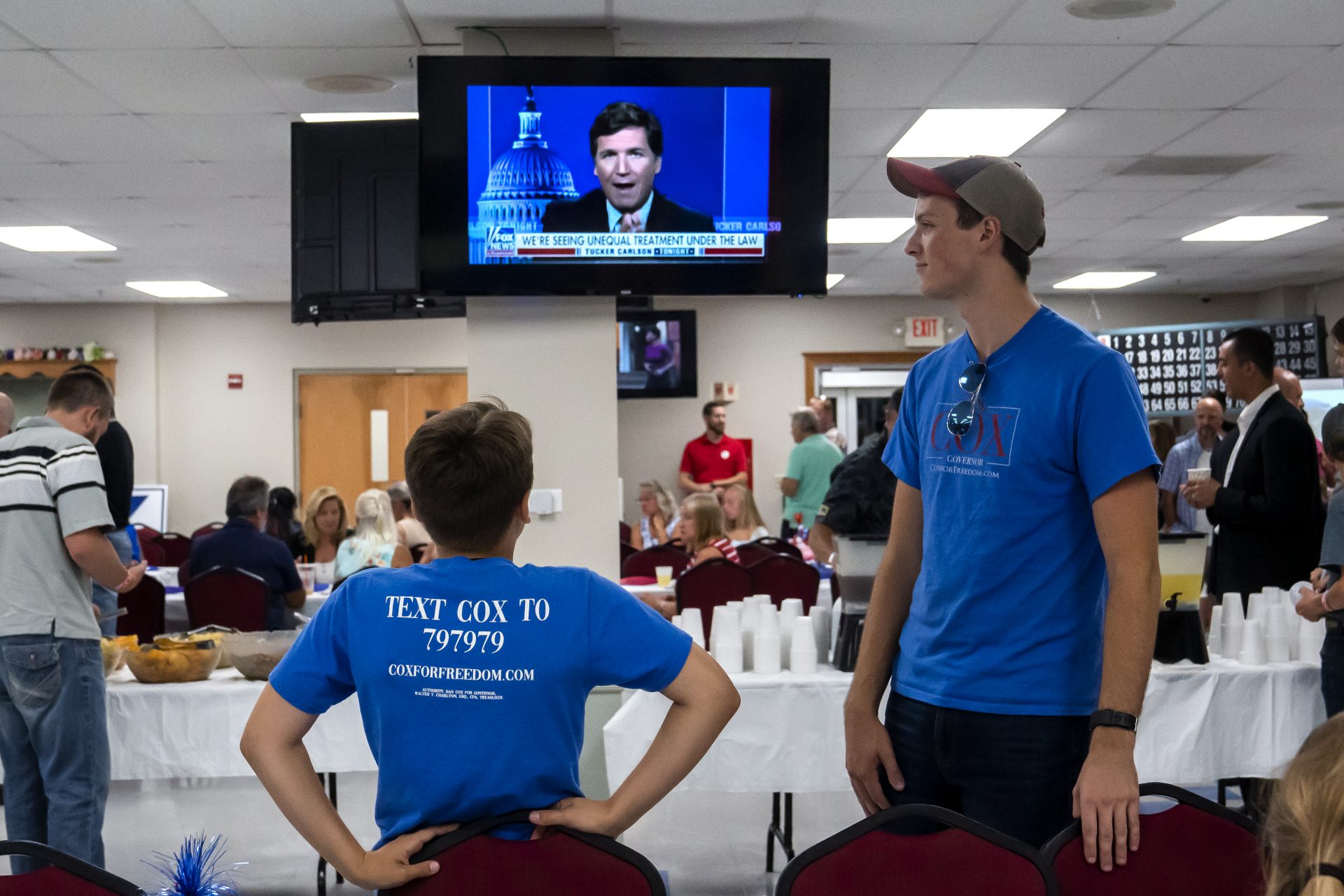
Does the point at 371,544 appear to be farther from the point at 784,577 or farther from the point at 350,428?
the point at 350,428

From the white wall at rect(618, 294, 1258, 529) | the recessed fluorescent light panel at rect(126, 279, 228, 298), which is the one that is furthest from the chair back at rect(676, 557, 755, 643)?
the recessed fluorescent light panel at rect(126, 279, 228, 298)

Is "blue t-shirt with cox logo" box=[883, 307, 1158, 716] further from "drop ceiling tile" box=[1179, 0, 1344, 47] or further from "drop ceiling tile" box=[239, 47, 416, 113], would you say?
"drop ceiling tile" box=[239, 47, 416, 113]

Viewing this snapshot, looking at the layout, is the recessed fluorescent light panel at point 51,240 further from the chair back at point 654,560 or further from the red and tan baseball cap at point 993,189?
the red and tan baseball cap at point 993,189

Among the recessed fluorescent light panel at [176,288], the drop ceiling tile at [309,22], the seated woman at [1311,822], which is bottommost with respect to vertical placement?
the seated woman at [1311,822]

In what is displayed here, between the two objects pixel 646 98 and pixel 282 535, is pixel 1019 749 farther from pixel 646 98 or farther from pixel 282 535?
pixel 282 535

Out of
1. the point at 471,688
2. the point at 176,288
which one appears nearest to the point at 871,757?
the point at 471,688

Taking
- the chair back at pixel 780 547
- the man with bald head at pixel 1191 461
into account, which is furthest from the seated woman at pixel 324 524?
the man with bald head at pixel 1191 461

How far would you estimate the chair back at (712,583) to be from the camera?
5.20 m

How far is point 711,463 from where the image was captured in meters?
11.2

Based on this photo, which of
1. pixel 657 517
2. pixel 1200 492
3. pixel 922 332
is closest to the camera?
pixel 1200 492

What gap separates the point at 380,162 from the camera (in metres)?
4.83

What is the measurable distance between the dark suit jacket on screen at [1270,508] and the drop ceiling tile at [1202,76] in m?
1.35

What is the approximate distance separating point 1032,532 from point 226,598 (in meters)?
4.10

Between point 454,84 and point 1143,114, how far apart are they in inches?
124
